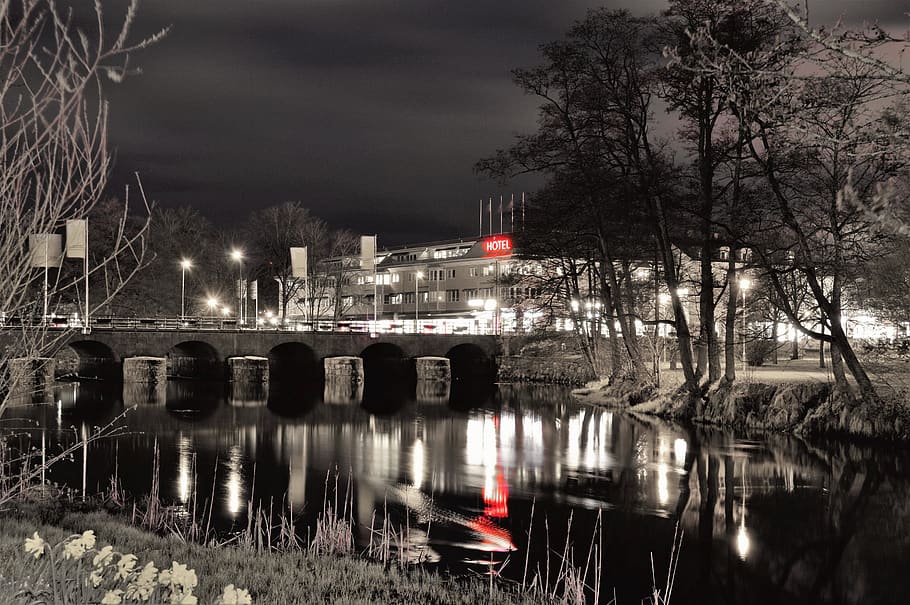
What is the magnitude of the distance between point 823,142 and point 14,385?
7771 millimetres

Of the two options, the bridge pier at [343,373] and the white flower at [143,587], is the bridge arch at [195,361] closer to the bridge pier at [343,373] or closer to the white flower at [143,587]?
the bridge pier at [343,373]

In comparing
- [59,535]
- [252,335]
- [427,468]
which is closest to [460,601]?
[59,535]

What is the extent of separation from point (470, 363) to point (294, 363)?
1436 centimetres

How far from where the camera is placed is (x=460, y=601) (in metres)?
10.1

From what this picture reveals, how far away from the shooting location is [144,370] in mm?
52750

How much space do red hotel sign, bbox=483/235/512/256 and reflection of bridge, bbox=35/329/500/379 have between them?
2461cm

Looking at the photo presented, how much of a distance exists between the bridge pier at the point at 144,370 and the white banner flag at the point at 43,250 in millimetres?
43354

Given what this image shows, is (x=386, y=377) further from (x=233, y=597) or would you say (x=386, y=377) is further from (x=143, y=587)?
(x=233, y=597)

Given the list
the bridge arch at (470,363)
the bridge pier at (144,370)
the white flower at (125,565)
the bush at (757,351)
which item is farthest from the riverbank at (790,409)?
the bridge arch at (470,363)

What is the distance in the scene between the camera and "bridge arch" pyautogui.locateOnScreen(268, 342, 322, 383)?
208 ft

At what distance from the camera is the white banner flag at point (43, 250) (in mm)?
7520

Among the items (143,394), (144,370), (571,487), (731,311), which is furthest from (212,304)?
(571,487)

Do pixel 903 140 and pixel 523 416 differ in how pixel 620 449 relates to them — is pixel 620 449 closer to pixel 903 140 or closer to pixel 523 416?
pixel 523 416

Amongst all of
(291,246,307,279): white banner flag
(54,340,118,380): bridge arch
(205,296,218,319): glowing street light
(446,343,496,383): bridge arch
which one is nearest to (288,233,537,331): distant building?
(205,296,218,319): glowing street light
